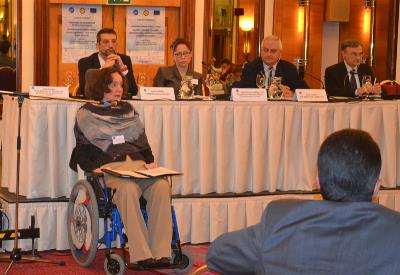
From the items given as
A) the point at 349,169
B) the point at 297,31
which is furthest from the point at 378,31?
the point at 349,169

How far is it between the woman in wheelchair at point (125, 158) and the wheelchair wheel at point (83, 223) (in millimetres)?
127

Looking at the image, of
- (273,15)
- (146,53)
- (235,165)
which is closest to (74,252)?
(235,165)

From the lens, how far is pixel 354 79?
5.77 meters

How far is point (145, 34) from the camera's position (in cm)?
801

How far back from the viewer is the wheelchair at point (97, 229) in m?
4.08

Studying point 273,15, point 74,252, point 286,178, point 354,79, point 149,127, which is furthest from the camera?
point 273,15

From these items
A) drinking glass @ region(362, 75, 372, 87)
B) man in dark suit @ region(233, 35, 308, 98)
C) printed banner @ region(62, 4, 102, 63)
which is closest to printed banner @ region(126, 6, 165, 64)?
printed banner @ region(62, 4, 102, 63)

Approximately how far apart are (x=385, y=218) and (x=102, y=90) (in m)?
3.28

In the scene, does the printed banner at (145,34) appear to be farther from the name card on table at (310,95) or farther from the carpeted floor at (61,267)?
the carpeted floor at (61,267)

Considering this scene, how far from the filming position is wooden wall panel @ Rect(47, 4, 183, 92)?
25.1ft

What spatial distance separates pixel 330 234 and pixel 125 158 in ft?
10.1

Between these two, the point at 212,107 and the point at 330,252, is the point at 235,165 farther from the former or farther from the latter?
the point at 330,252

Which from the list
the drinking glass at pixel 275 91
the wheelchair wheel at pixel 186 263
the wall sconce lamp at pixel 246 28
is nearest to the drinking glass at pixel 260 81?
the drinking glass at pixel 275 91

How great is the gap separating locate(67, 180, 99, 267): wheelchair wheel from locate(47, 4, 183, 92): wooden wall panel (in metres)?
3.25
